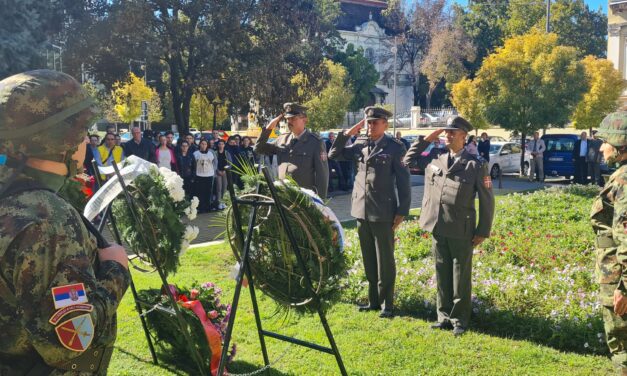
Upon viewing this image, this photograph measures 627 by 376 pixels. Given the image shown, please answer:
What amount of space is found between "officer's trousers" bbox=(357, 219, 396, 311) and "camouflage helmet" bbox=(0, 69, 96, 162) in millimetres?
4359

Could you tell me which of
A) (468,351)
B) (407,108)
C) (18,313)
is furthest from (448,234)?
(407,108)

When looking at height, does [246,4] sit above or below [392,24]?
below

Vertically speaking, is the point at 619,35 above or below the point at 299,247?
above

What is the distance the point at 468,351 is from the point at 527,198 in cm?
761

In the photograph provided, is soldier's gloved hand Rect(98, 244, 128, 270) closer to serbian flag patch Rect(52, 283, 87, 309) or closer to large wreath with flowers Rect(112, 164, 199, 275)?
serbian flag patch Rect(52, 283, 87, 309)

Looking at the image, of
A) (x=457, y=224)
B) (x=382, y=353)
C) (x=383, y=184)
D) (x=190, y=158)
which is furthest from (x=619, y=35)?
(x=382, y=353)

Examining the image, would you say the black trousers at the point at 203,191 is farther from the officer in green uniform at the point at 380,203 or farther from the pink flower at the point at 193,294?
the pink flower at the point at 193,294

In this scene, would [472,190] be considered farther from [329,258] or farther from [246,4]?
[246,4]

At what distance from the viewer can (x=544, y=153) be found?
23.4 m

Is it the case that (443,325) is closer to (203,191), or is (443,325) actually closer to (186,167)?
(203,191)

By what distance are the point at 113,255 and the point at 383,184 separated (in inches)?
167

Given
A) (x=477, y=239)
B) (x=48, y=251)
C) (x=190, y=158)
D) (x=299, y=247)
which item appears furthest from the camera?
(x=190, y=158)

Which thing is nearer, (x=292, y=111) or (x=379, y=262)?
(x=379, y=262)

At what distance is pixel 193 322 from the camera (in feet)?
15.3
